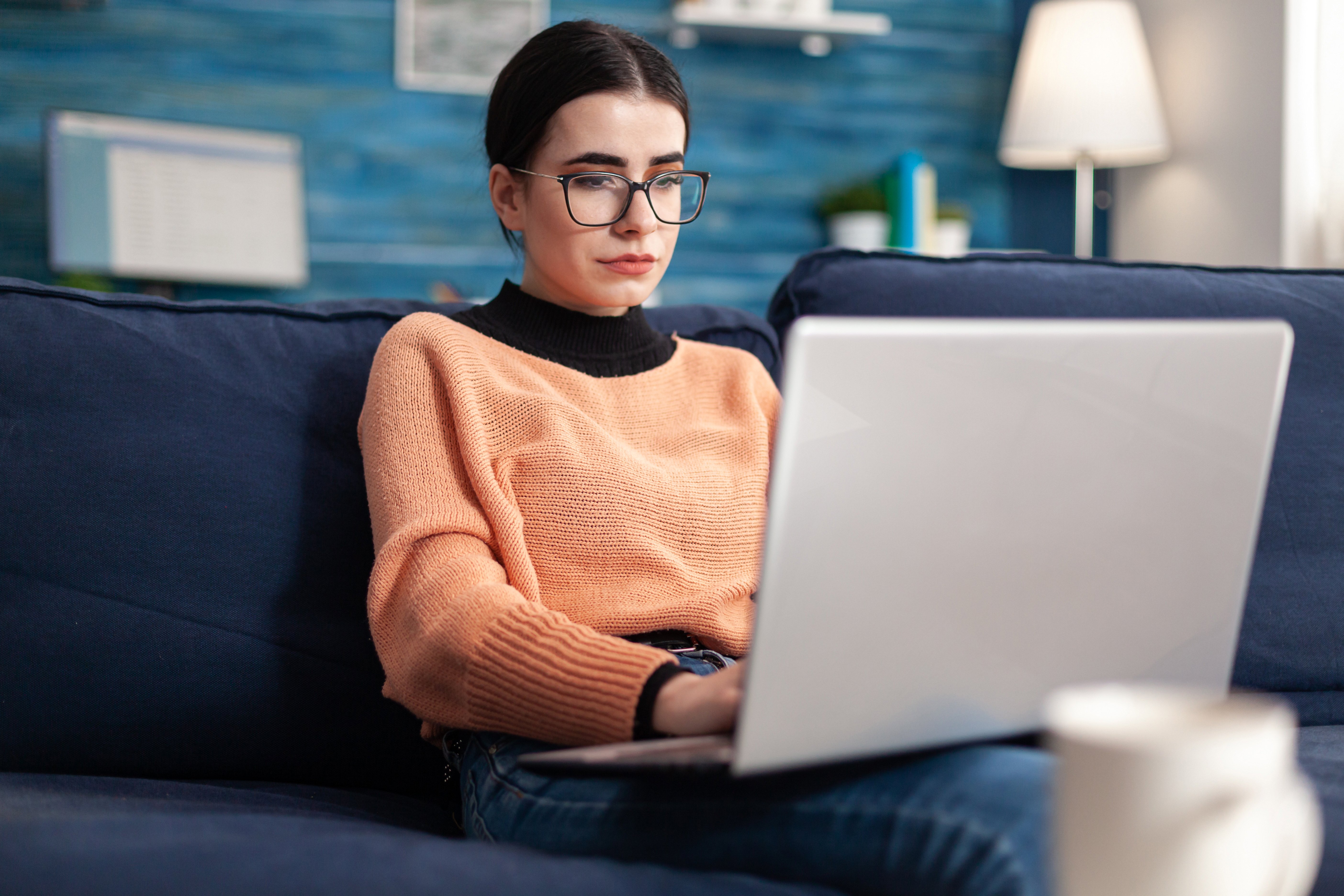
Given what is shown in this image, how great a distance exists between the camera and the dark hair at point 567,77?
1.09 meters

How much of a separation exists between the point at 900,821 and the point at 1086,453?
0.23 metres

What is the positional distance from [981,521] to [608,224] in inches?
24.1

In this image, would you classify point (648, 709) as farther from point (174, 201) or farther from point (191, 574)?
point (174, 201)

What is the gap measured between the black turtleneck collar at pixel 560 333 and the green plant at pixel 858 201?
2.00 metres

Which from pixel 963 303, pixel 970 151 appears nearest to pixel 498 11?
pixel 970 151

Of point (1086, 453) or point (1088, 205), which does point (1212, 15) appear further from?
point (1086, 453)

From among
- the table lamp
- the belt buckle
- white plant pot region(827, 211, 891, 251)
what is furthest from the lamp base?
the belt buckle

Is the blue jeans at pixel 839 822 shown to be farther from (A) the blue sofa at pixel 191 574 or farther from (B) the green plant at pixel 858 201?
(B) the green plant at pixel 858 201

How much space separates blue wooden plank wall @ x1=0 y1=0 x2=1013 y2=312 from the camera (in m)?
2.72

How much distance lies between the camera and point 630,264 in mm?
1126

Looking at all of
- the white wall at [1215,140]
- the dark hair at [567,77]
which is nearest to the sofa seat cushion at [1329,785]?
the dark hair at [567,77]

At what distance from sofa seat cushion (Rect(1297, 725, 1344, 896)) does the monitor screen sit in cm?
241

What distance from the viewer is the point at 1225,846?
1.48 feet

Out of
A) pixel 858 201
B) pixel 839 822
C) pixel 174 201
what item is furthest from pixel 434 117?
pixel 839 822
